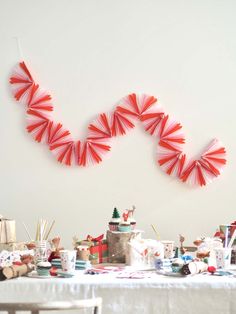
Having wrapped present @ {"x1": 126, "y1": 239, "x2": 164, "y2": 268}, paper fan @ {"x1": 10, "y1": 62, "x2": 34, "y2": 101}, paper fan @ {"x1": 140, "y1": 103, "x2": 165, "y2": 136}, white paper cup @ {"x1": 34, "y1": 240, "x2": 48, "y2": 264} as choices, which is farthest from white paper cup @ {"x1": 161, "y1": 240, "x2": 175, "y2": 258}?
paper fan @ {"x1": 10, "y1": 62, "x2": 34, "y2": 101}

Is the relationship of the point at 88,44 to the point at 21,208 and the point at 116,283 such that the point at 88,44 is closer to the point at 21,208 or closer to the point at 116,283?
the point at 21,208

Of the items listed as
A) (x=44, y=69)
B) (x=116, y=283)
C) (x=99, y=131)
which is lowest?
(x=116, y=283)

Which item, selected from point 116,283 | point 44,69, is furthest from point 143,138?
point 116,283

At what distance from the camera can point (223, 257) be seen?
7.64 ft


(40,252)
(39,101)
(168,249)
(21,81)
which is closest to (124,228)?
(168,249)

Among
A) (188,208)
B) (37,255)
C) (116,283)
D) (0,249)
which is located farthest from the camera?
(188,208)

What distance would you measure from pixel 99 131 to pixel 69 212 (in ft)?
1.50

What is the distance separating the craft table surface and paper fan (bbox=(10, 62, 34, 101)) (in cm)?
136

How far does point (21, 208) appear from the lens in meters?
3.21

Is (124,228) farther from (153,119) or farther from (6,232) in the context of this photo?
(153,119)

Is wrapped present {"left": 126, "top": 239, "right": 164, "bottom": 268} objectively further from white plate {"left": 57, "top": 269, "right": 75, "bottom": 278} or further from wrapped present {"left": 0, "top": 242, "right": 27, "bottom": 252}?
wrapped present {"left": 0, "top": 242, "right": 27, "bottom": 252}

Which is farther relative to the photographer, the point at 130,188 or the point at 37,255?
the point at 130,188

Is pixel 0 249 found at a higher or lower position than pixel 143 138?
lower

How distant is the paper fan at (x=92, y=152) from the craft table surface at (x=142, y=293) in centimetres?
113
